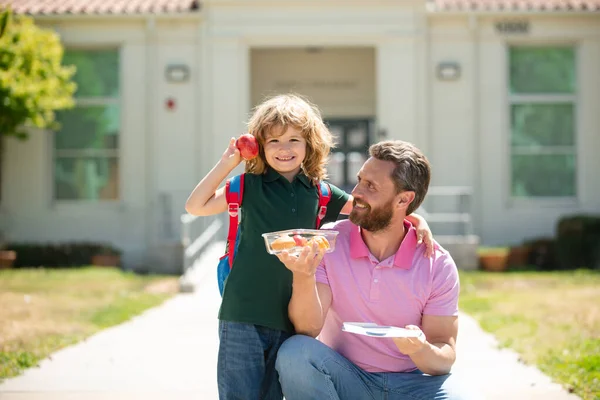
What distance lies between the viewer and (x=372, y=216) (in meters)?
3.32

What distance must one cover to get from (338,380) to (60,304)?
5788 millimetres

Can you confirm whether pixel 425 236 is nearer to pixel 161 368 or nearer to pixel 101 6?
pixel 161 368

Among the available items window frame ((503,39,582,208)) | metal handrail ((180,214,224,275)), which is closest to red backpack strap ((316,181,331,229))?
metal handrail ((180,214,224,275))

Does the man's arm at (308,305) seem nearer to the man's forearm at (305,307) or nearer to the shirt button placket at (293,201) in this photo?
the man's forearm at (305,307)

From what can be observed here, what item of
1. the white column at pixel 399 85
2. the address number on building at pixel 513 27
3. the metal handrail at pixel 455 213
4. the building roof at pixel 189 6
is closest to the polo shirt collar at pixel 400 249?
the metal handrail at pixel 455 213

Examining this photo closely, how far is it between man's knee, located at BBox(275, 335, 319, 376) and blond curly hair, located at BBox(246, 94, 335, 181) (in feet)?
2.65

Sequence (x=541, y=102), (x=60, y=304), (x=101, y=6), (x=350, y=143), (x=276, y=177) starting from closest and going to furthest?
(x=276, y=177) → (x=60, y=304) → (x=101, y=6) → (x=541, y=102) → (x=350, y=143)

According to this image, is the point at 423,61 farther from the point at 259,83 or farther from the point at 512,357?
the point at 512,357

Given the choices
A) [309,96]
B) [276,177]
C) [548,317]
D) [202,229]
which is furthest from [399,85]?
[276,177]

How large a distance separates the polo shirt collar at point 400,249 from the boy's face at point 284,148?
1.38ft

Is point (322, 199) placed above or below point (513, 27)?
below

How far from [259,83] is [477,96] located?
5.09m

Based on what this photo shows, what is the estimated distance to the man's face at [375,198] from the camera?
10.8ft

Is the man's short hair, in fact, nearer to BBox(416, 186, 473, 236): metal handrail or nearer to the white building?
BBox(416, 186, 473, 236): metal handrail
